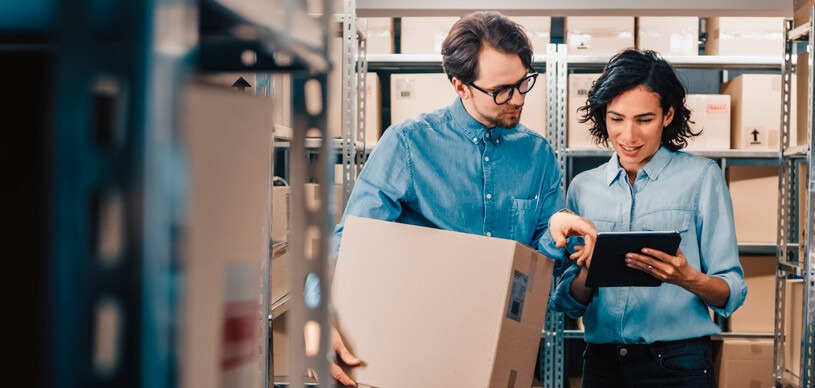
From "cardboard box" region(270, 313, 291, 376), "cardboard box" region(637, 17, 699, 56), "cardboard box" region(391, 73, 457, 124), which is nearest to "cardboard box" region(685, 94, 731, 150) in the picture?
"cardboard box" region(637, 17, 699, 56)

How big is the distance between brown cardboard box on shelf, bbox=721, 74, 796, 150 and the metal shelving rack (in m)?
0.18

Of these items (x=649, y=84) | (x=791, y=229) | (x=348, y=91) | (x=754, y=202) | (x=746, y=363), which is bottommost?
(x=746, y=363)

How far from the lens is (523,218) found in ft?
4.91

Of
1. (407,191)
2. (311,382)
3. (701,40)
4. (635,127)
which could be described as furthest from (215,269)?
(701,40)

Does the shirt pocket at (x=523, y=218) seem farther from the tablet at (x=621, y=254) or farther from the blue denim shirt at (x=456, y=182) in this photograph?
the tablet at (x=621, y=254)

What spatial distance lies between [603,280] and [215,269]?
1.25 meters

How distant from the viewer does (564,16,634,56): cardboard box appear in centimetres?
306

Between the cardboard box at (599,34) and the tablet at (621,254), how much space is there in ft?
6.03

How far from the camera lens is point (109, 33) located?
0.28m

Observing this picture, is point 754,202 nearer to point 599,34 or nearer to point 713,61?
point 713,61

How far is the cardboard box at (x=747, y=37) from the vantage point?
3029 millimetres

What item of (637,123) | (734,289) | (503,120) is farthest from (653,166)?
(503,120)

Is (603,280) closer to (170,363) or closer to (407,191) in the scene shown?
(407,191)

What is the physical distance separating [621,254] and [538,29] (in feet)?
6.23
